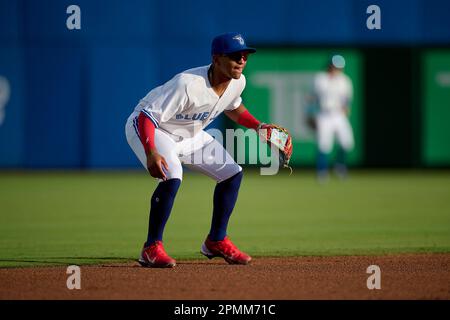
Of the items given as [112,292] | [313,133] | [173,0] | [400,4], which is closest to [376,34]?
[400,4]

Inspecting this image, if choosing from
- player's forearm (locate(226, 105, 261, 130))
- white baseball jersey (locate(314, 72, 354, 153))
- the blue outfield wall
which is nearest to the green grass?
white baseball jersey (locate(314, 72, 354, 153))

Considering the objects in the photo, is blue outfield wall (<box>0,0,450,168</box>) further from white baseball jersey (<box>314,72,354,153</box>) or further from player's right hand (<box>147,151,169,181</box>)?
player's right hand (<box>147,151,169,181</box>)

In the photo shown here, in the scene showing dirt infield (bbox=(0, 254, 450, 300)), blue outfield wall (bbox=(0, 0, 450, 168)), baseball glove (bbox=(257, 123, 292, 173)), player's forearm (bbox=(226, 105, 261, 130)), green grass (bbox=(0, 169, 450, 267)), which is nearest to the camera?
dirt infield (bbox=(0, 254, 450, 300))

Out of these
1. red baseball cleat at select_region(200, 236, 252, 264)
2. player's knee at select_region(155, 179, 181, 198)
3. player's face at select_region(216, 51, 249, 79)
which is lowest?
red baseball cleat at select_region(200, 236, 252, 264)

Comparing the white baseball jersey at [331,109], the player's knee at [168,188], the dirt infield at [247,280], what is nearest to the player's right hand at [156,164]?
the player's knee at [168,188]

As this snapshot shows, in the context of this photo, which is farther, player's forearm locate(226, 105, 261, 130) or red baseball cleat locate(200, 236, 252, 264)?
player's forearm locate(226, 105, 261, 130)

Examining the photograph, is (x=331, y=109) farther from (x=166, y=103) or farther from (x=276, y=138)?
(x=166, y=103)

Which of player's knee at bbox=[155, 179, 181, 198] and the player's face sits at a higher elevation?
the player's face

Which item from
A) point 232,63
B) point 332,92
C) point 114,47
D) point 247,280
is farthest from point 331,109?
point 247,280

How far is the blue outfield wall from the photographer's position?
688 inches

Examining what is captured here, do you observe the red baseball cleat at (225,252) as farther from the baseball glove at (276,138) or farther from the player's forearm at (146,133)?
the player's forearm at (146,133)

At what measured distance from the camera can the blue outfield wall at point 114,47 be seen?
57.4 ft

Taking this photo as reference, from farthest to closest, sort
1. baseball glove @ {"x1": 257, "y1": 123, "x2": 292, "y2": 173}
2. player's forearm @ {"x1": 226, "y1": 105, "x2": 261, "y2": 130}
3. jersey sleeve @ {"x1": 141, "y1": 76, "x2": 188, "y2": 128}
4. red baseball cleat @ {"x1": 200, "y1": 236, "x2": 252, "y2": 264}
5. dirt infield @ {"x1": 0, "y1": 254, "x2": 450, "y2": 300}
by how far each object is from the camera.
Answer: player's forearm @ {"x1": 226, "y1": 105, "x2": 261, "y2": 130}
baseball glove @ {"x1": 257, "y1": 123, "x2": 292, "y2": 173}
red baseball cleat @ {"x1": 200, "y1": 236, "x2": 252, "y2": 264}
jersey sleeve @ {"x1": 141, "y1": 76, "x2": 188, "y2": 128}
dirt infield @ {"x1": 0, "y1": 254, "x2": 450, "y2": 300}

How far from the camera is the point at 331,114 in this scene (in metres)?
16.7
